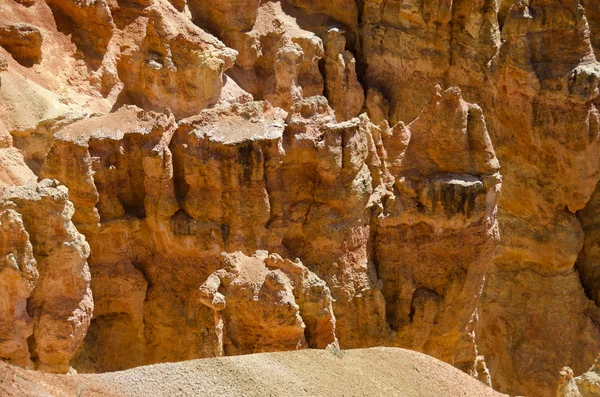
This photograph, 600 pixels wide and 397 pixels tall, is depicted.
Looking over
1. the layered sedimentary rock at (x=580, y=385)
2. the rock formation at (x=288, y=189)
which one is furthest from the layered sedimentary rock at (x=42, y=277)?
the layered sedimentary rock at (x=580, y=385)

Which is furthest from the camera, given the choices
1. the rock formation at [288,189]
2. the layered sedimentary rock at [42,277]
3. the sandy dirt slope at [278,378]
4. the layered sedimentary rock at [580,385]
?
the rock formation at [288,189]

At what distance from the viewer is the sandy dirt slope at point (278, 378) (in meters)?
9.50

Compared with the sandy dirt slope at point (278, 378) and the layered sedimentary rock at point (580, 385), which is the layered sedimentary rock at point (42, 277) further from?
the layered sedimentary rock at point (580, 385)

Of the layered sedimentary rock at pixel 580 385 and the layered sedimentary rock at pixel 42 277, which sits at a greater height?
the layered sedimentary rock at pixel 42 277

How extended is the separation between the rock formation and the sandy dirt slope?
1.46 meters

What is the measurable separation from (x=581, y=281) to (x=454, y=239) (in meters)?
9.68

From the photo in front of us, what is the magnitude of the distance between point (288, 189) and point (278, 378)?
4909mm

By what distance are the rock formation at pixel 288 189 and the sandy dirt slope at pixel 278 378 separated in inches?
57.5

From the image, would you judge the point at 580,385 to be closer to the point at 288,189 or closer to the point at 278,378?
the point at 278,378

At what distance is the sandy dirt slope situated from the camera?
9495mm

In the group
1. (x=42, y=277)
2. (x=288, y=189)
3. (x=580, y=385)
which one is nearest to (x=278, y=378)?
(x=42, y=277)

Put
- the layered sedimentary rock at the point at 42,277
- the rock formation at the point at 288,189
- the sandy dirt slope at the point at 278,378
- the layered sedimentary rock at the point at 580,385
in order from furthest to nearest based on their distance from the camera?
the rock formation at the point at 288,189, the layered sedimentary rock at the point at 580,385, the layered sedimentary rock at the point at 42,277, the sandy dirt slope at the point at 278,378

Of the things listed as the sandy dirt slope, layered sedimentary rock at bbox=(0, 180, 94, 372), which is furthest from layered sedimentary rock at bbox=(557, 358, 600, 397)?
layered sedimentary rock at bbox=(0, 180, 94, 372)

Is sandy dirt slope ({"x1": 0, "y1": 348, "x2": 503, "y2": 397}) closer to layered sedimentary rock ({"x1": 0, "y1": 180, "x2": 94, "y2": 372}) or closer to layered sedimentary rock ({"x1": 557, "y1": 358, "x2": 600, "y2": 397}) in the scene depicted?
layered sedimentary rock ({"x1": 557, "y1": 358, "x2": 600, "y2": 397})
